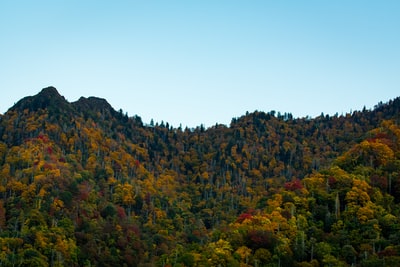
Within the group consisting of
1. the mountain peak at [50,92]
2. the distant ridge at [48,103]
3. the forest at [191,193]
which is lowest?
the forest at [191,193]

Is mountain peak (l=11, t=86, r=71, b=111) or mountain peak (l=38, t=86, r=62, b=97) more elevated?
mountain peak (l=38, t=86, r=62, b=97)

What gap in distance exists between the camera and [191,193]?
6299 inches

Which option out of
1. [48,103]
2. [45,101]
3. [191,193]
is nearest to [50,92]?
[45,101]

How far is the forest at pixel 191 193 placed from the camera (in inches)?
3438

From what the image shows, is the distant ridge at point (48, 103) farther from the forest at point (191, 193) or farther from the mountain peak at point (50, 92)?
the forest at point (191, 193)

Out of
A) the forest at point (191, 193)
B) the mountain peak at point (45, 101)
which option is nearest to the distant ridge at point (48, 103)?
the mountain peak at point (45, 101)

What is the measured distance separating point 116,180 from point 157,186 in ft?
52.8

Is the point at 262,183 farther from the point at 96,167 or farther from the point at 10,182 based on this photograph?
the point at 10,182

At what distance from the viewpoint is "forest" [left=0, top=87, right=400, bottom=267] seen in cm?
8731

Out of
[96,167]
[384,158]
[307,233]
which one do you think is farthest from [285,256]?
[96,167]

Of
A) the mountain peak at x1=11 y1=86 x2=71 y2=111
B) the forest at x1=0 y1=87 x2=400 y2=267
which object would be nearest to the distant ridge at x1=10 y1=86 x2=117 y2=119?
the mountain peak at x1=11 y1=86 x2=71 y2=111

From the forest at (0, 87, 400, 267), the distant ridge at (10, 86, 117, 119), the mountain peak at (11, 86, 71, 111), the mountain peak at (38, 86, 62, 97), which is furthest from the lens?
the mountain peak at (38, 86, 62, 97)

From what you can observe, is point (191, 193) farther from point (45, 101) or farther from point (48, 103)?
point (45, 101)

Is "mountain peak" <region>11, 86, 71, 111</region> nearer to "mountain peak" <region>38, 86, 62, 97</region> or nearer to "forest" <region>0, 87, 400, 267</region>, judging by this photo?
"mountain peak" <region>38, 86, 62, 97</region>
